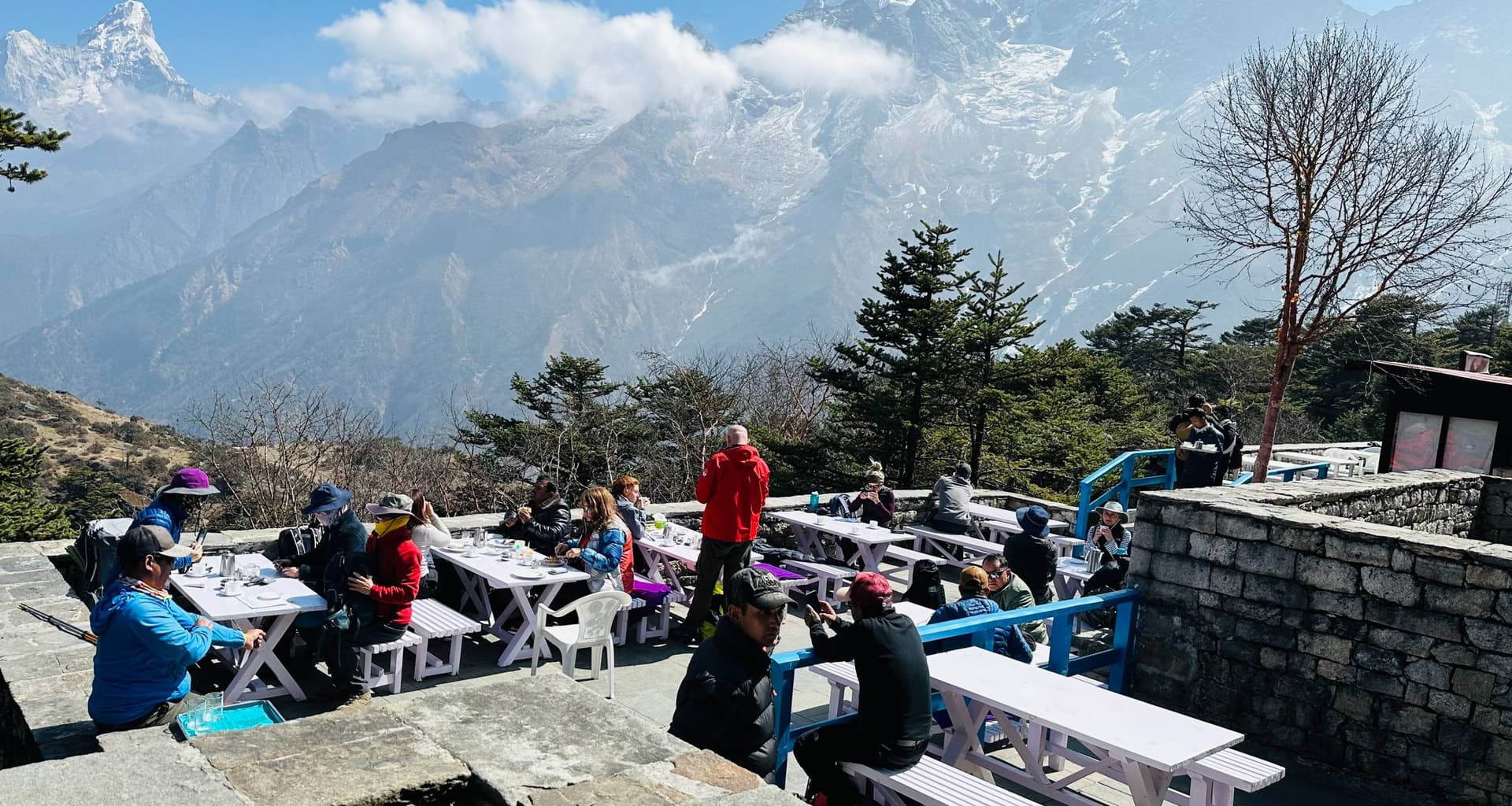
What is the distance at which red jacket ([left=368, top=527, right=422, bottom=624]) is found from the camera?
532cm

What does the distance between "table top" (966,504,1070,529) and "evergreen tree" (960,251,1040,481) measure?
A: 8.43 meters

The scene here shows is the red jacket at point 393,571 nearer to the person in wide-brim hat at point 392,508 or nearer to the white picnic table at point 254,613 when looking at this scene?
the person in wide-brim hat at point 392,508

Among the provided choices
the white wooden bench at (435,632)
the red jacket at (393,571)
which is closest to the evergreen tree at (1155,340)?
the white wooden bench at (435,632)

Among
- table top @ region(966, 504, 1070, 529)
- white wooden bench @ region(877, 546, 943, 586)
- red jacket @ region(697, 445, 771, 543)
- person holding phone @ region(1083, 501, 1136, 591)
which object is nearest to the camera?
red jacket @ region(697, 445, 771, 543)

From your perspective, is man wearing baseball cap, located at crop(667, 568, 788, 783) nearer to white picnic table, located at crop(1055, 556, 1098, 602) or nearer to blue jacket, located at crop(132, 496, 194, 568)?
blue jacket, located at crop(132, 496, 194, 568)

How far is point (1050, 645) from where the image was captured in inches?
232

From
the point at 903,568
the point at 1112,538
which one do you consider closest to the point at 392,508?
the point at 903,568

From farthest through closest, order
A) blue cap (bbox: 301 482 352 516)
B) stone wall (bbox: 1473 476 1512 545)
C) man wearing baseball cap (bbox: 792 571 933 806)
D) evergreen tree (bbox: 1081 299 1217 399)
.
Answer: evergreen tree (bbox: 1081 299 1217 399), stone wall (bbox: 1473 476 1512 545), blue cap (bbox: 301 482 352 516), man wearing baseball cap (bbox: 792 571 933 806)

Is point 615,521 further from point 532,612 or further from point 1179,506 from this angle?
point 1179,506

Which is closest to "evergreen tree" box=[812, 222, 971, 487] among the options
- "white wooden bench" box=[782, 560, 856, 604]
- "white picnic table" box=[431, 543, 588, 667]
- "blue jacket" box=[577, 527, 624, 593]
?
"white wooden bench" box=[782, 560, 856, 604]

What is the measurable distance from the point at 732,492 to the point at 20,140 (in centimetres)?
1202

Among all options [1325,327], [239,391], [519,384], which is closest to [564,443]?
[519,384]

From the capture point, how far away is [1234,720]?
5.82m

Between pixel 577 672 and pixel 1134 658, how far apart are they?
140 inches
